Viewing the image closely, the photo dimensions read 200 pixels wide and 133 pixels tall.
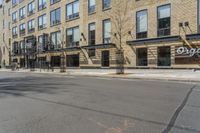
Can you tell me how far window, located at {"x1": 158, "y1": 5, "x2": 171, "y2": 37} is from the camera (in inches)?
1201

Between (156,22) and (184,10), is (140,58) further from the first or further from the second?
(184,10)

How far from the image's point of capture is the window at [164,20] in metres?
30.5

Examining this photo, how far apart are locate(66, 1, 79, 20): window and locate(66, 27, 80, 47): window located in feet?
5.90

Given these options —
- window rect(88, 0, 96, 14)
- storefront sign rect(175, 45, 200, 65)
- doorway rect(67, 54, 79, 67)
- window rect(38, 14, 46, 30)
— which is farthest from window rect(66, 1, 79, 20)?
storefront sign rect(175, 45, 200, 65)

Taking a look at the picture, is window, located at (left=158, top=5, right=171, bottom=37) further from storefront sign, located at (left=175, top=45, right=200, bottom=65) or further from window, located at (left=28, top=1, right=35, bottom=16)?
window, located at (left=28, top=1, right=35, bottom=16)

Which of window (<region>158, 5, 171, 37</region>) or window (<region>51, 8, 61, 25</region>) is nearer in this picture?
window (<region>158, 5, 171, 37</region>)

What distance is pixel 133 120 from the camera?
25.1 feet

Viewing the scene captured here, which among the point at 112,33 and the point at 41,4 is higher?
the point at 41,4

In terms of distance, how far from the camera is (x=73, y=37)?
1781 inches

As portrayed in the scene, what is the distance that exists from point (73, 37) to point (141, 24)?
14194 millimetres

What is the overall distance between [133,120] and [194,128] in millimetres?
1516

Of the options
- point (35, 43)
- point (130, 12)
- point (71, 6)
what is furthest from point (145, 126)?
point (35, 43)

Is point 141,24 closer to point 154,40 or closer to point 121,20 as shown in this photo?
point 121,20

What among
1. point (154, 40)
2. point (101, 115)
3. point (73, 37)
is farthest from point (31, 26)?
point (101, 115)
